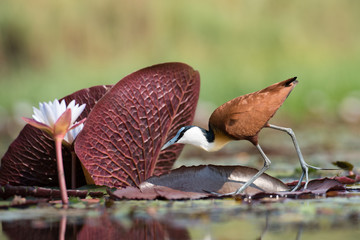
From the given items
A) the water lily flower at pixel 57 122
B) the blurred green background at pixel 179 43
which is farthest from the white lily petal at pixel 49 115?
the blurred green background at pixel 179 43

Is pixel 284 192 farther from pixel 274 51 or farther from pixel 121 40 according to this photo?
pixel 121 40

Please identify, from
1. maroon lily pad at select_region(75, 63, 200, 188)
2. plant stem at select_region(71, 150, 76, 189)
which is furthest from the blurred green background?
plant stem at select_region(71, 150, 76, 189)

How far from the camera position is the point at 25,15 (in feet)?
33.3

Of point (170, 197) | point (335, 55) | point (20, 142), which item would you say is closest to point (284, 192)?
point (170, 197)

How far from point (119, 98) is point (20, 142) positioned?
0.52m

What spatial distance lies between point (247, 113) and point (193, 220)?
654 millimetres

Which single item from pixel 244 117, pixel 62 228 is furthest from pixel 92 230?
pixel 244 117

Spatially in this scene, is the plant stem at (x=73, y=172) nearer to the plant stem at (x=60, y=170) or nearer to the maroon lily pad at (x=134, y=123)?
the maroon lily pad at (x=134, y=123)

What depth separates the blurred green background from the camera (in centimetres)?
921

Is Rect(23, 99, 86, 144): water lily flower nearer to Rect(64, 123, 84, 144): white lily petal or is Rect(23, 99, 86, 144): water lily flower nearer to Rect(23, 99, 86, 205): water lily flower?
A: Rect(23, 99, 86, 205): water lily flower

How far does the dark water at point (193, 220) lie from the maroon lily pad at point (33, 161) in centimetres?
50

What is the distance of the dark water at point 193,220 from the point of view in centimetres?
159

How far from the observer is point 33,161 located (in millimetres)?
2596

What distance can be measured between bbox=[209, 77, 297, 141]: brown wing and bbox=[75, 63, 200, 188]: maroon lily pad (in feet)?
1.03
